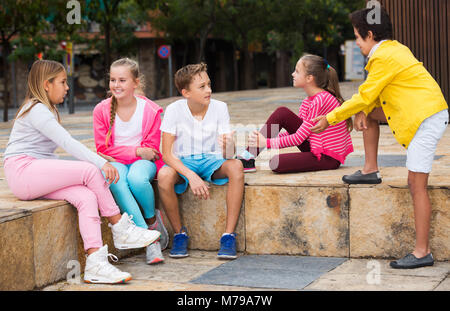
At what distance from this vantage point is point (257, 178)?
16.8 ft

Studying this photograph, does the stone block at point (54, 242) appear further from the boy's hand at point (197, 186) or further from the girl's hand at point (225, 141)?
the girl's hand at point (225, 141)

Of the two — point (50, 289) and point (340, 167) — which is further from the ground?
point (340, 167)

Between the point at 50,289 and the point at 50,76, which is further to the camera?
the point at 50,76

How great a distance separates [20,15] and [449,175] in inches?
555

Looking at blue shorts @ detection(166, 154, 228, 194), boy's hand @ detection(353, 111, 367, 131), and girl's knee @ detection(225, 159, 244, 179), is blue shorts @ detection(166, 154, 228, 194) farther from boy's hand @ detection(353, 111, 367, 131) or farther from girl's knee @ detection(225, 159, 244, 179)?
boy's hand @ detection(353, 111, 367, 131)

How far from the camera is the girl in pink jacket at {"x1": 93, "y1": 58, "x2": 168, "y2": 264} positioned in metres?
4.90

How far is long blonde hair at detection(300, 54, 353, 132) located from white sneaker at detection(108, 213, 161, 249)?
177 centimetres

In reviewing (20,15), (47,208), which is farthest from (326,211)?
(20,15)

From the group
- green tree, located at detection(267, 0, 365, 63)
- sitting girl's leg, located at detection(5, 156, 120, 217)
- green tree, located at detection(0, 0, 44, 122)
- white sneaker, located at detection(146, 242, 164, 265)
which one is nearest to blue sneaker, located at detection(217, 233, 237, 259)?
white sneaker, located at detection(146, 242, 164, 265)

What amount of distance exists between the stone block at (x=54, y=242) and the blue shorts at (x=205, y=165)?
3.06 feet

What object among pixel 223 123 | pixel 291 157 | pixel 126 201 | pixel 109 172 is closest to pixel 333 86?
pixel 291 157

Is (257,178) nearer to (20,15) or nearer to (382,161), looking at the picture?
(382,161)

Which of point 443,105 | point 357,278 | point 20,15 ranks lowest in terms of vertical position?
point 357,278

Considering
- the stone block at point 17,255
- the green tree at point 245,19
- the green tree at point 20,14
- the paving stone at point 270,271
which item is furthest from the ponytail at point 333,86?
the green tree at point 245,19
